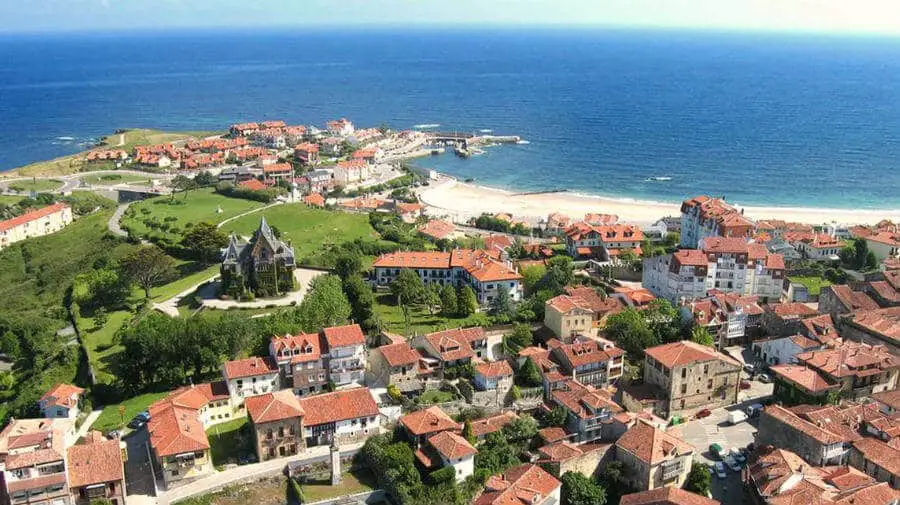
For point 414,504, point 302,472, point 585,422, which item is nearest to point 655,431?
point 585,422

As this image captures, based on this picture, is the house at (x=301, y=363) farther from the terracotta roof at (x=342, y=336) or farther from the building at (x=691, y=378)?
the building at (x=691, y=378)

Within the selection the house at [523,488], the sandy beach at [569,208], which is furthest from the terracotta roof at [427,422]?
the sandy beach at [569,208]

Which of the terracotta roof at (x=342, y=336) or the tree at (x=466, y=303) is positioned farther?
→ the tree at (x=466, y=303)

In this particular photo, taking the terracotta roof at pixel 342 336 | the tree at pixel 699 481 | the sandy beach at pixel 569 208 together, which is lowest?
the sandy beach at pixel 569 208

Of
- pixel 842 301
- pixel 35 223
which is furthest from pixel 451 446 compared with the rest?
pixel 35 223

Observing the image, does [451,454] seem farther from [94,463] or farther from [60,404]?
[60,404]

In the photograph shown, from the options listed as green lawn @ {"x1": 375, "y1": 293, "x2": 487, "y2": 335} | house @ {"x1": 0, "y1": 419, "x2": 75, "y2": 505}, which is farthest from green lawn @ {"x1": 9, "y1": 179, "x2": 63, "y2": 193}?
house @ {"x1": 0, "y1": 419, "x2": 75, "y2": 505}

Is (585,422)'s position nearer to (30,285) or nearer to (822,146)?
(30,285)
